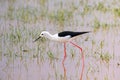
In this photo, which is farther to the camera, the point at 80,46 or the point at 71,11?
the point at 71,11

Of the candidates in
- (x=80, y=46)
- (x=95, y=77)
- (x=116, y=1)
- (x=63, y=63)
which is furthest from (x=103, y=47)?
(x=116, y=1)

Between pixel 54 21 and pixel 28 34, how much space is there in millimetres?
836

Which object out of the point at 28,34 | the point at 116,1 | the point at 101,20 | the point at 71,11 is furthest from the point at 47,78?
the point at 116,1

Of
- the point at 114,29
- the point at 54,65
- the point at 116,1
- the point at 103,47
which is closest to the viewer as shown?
the point at 54,65

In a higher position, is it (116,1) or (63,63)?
(116,1)

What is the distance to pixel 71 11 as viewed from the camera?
6.88 metres

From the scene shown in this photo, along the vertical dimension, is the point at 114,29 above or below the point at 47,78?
above

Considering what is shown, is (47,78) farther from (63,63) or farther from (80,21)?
(80,21)

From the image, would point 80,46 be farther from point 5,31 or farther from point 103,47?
point 5,31

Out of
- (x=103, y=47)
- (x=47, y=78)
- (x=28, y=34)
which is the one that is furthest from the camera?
(x=28, y=34)

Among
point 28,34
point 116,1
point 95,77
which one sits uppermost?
point 116,1

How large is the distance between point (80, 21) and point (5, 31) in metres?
1.18

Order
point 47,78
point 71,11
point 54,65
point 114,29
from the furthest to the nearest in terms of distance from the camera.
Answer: point 71,11 < point 114,29 < point 54,65 < point 47,78

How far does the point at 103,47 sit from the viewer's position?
486 centimetres
